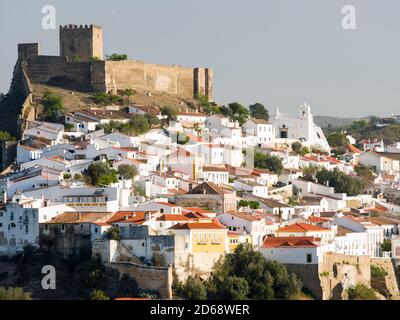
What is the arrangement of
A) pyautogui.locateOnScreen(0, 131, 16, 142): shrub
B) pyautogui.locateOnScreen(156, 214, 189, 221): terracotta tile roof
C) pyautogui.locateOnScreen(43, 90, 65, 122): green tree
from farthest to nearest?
1. pyautogui.locateOnScreen(43, 90, 65, 122): green tree
2. pyautogui.locateOnScreen(0, 131, 16, 142): shrub
3. pyautogui.locateOnScreen(156, 214, 189, 221): terracotta tile roof

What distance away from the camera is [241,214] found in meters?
37.1

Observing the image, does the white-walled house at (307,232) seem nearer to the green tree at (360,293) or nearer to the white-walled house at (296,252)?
the green tree at (360,293)

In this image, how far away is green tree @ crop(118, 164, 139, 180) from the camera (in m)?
41.1

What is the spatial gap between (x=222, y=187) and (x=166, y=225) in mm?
7801

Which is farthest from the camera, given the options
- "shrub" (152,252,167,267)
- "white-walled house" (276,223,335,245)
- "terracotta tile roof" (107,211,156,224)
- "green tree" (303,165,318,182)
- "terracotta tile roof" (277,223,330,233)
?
"green tree" (303,165,318,182)

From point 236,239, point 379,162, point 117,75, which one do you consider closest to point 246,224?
point 236,239

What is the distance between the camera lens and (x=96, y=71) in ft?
185

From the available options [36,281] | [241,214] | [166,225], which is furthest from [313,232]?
[36,281]

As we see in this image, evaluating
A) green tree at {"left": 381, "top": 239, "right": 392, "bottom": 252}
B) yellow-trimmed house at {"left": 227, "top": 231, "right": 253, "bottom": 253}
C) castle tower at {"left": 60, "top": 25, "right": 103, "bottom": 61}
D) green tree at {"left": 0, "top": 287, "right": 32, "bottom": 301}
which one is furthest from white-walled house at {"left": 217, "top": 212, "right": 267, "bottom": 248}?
castle tower at {"left": 60, "top": 25, "right": 103, "bottom": 61}

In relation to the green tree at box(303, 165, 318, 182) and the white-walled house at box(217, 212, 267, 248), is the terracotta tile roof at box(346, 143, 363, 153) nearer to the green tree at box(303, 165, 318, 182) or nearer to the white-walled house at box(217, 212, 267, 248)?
the green tree at box(303, 165, 318, 182)

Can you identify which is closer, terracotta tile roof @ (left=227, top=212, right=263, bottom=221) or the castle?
terracotta tile roof @ (left=227, top=212, right=263, bottom=221)

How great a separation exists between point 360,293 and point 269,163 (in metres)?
14.0

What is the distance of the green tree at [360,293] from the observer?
3566cm

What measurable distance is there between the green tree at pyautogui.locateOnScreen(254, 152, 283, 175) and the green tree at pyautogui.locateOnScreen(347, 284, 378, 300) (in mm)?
12867
